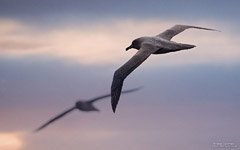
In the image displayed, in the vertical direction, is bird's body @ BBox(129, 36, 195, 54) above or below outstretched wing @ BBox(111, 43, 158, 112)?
above

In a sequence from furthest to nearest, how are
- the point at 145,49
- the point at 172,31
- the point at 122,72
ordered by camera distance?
the point at 172,31 < the point at 145,49 < the point at 122,72

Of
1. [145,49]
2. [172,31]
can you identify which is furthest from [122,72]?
[172,31]

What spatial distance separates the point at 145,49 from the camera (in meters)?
3.71

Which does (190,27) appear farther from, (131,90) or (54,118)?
(54,118)

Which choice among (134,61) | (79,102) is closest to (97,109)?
(79,102)

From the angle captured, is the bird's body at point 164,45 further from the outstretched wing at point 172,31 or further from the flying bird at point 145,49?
the outstretched wing at point 172,31

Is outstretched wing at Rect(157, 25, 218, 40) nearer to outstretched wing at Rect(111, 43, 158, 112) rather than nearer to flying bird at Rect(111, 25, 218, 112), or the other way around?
flying bird at Rect(111, 25, 218, 112)

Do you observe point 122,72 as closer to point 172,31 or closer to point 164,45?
point 164,45

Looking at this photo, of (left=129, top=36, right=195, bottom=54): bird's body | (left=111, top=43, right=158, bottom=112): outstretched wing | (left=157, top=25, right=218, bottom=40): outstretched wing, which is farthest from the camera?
(left=157, top=25, right=218, bottom=40): outstretched wing

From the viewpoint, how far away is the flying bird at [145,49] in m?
3.44

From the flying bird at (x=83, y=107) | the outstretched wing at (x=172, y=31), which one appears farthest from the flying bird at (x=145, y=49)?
Answer: the flying bird at (x=83, y=107)

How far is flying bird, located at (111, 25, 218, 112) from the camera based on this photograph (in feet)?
11.3

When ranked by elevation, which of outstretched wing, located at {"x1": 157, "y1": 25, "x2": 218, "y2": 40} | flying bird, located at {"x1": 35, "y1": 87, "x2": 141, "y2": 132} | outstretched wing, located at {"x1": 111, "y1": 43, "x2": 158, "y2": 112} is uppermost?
outstretched wing, located at {"x1": 157, "y1": 25, "x2": 218, "y2": 40}

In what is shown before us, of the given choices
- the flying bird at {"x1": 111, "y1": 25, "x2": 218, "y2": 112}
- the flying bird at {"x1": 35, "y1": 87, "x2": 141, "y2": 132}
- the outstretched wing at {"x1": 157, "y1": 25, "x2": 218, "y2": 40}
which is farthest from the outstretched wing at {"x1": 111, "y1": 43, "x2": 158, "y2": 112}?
the flying bird at {"x1": 35, "y1": 87, "x2": 141, "y2": 132}
